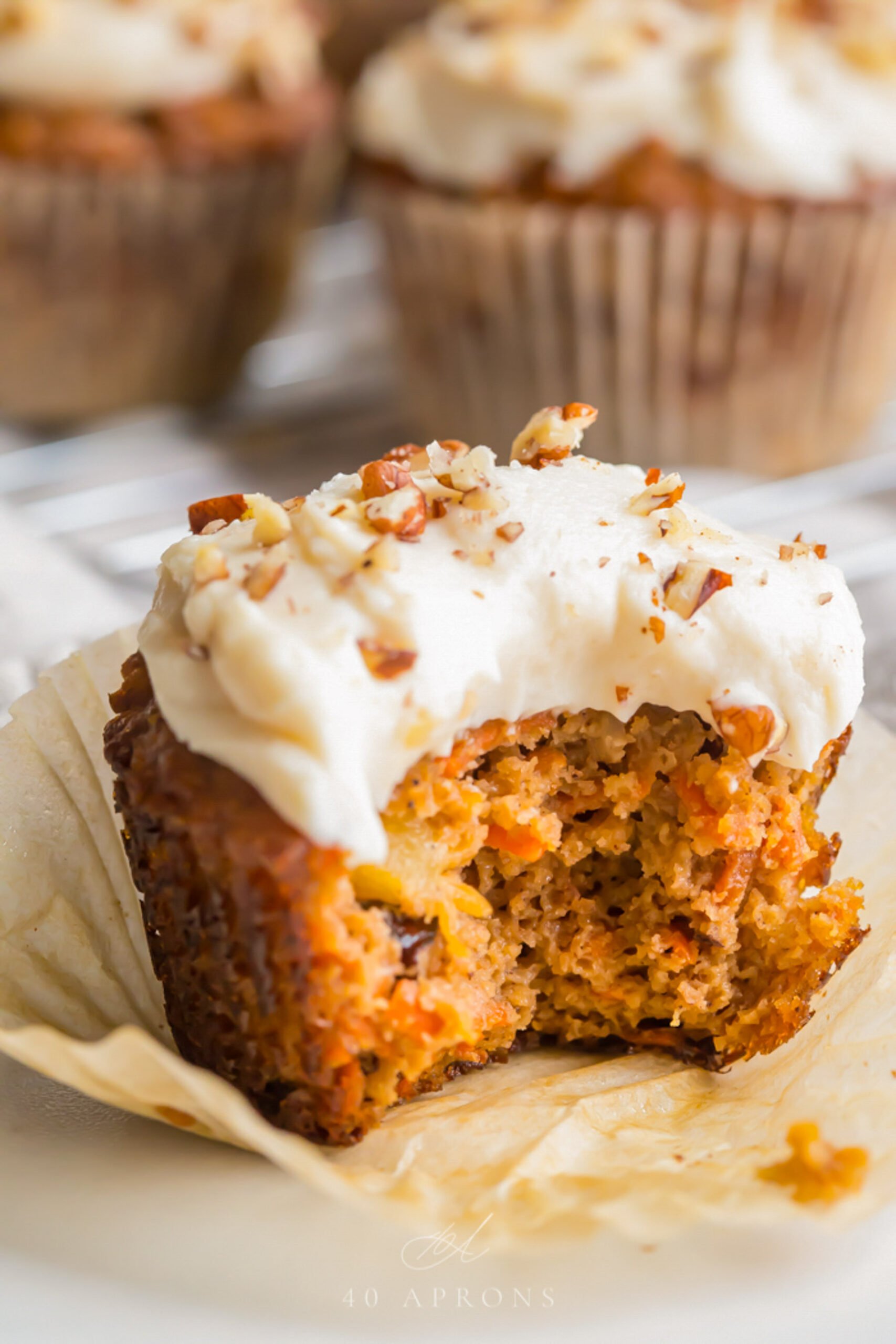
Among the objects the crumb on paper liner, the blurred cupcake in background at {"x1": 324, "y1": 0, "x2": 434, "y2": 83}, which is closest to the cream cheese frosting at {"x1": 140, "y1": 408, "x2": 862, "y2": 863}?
the crumb on paper liner

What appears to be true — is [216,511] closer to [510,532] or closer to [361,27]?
[510,532]

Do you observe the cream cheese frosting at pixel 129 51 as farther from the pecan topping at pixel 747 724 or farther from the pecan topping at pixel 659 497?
the pecan topping at pixel 747 724

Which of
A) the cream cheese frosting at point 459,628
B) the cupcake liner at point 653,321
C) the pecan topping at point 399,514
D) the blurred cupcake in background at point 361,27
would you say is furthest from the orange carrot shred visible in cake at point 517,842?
the blurred cupcake in background at point 361,27

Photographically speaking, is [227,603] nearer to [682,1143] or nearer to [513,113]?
[682,1143]

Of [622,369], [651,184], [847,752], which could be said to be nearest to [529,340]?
[622,369]

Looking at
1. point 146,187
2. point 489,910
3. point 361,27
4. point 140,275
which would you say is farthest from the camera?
point 361,27

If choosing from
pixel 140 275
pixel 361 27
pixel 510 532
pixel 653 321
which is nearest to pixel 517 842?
pixel 510 532
